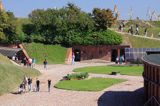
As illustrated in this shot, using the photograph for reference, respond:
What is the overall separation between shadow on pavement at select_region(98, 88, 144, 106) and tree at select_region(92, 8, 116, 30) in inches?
1545

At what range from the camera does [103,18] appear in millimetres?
84188

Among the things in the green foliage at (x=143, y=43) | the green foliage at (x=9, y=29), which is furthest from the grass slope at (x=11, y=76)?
the green foliage at (x=143, y=43)

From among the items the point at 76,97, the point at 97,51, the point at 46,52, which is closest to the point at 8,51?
the point at 46,52

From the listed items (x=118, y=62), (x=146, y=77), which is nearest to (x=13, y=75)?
(x=146, y=77)

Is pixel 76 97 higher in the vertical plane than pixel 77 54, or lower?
lower

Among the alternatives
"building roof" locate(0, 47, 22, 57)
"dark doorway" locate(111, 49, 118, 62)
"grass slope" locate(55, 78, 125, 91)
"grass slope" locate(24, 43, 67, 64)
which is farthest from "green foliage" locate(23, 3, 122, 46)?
"grass slope" locate(55, 78, 125, 91)

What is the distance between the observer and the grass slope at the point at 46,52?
252 ft

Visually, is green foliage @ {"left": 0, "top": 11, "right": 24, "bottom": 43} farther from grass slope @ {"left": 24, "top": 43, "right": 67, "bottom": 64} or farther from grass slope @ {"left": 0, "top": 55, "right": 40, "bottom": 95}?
grass slope @ {"left": 0, "top": 55, "right": 40, "bottom": 95}

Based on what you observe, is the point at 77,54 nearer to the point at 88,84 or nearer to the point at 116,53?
the point at 116,53

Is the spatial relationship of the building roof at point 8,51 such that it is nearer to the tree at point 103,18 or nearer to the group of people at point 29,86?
the tree at point 103,18

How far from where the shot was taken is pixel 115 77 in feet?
183

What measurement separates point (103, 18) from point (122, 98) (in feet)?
148

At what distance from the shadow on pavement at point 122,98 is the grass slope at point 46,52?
33452 mm

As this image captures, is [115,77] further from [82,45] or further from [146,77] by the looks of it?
[82,45]
